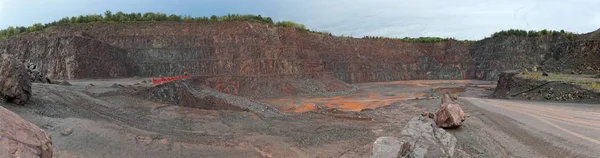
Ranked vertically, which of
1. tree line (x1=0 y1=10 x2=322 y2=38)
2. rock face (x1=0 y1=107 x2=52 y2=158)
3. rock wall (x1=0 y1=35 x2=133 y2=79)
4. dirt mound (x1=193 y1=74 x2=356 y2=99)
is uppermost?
tree line (x1=0 y1=10 x2=322 y2=38)

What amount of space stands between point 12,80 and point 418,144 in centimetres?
1270

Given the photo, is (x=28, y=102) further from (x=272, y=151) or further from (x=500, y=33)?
(x=500, y=33)

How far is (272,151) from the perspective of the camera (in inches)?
476

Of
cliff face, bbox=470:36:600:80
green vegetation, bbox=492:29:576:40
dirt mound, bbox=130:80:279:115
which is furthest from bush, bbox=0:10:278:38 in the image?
green vegetation, bbox=492:29:576:40

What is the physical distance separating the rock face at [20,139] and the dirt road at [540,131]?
39.4 ft

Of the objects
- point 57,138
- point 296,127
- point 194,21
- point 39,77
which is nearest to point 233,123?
point 296,127

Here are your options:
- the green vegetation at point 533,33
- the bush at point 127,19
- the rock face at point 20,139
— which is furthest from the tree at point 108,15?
the green vegetation at point 533,33

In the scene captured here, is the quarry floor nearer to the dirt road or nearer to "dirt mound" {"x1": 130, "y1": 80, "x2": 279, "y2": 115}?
the dirt road

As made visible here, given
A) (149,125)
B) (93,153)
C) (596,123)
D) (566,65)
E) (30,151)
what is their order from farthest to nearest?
(566,65) < (596,123) < (149,125) < (93,153) < (30,151)

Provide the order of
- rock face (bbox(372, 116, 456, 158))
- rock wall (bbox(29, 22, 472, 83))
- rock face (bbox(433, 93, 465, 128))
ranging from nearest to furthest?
rock face (bbox(372, 116, 456, 158)) < rock face (bbox(433, 93, 465, 128)) < rock wall (bbox(29, 22, 472, 83))

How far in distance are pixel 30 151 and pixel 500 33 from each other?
79463 mm

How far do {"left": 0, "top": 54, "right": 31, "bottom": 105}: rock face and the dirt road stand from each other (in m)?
14.7

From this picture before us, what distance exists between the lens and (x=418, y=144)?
12.4 m

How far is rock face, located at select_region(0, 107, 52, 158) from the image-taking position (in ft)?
13.6
